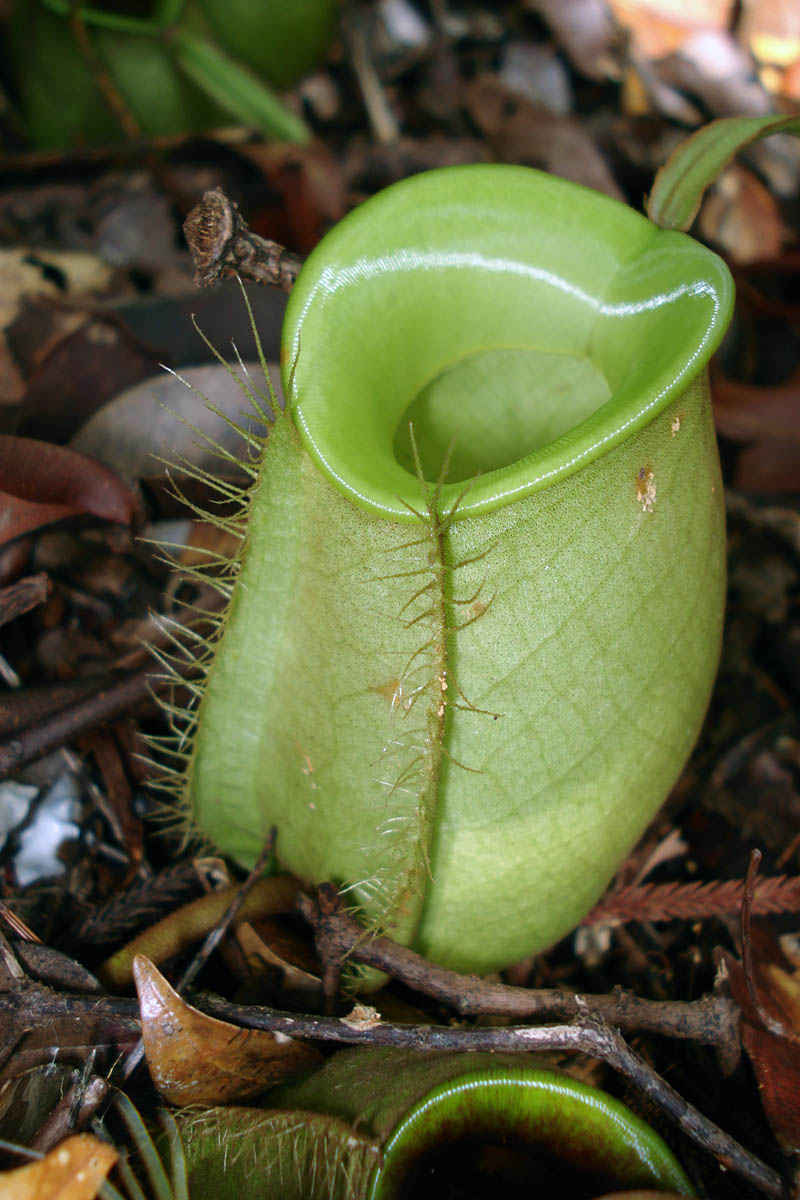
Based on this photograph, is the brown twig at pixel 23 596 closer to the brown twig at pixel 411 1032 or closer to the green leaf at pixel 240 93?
the brown twig at pixel 411 1032

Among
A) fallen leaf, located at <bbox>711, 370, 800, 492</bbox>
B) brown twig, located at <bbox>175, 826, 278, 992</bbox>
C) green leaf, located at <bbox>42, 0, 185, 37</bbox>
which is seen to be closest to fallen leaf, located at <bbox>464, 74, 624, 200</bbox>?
fallen leaf, located at <bbox>711, 370, 800, 492</bbox>

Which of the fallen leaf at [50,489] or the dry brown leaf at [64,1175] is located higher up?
the fallen leaf at [50,489]

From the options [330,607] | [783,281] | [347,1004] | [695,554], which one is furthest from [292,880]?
[783,281]

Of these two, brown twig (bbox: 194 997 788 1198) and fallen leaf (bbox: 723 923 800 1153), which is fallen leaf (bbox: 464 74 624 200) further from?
brown twig (bbox: 194 997 788 1198)

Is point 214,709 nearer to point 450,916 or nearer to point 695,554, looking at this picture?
point 450,916

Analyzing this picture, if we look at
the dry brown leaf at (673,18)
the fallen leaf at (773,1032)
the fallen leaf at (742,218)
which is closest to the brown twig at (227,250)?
the fallen leaf at (773,1032)
